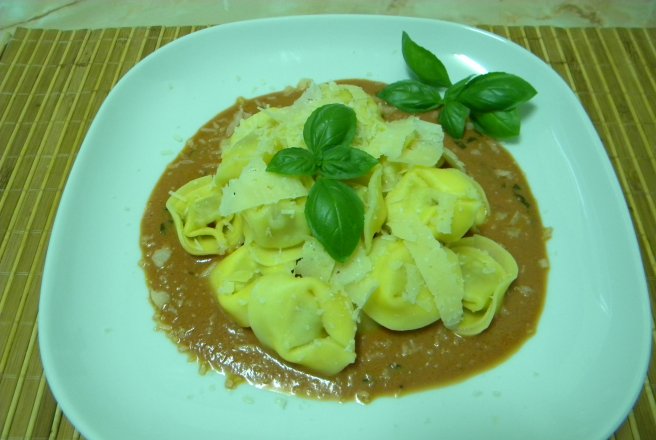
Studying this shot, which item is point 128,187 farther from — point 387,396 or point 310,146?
point 387,396

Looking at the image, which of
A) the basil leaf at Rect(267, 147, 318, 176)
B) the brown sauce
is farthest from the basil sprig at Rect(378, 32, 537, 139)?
the basil leaf at Rect(267, 147, 318, 176)

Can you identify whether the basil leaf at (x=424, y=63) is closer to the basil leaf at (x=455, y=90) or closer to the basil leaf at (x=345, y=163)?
the basil leaf at (x=455, y=90)

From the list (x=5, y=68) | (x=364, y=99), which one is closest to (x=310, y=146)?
(x=364, y=99)

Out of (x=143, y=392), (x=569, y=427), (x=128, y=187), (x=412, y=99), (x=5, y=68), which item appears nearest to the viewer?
(x=569, y=427)

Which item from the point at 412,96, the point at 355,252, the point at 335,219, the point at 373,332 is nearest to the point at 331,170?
the point at 335,219

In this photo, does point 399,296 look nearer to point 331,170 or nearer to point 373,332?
point 373,332

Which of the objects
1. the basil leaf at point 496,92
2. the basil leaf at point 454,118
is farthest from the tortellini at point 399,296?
the basil leaf at point 496,92
